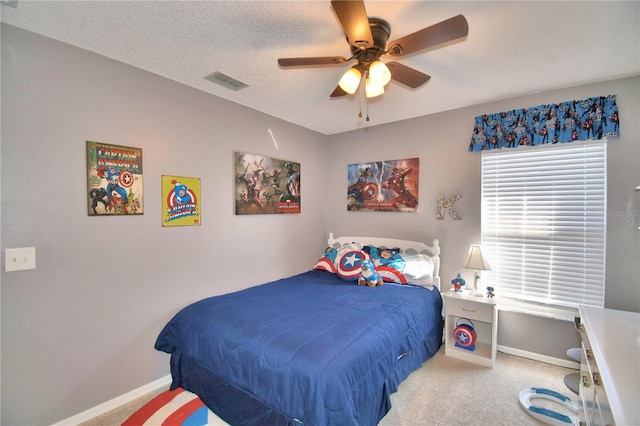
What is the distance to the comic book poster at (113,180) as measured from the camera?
2027mm

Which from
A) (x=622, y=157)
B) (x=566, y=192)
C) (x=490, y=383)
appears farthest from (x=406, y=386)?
(x=622, y=157)

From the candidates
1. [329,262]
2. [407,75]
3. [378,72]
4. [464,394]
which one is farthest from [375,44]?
[464,394]

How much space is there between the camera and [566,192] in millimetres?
2580

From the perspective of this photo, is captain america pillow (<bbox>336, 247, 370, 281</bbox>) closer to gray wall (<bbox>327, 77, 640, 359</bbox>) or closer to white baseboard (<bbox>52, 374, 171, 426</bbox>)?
gray wall (<bbox>327, 77, 640, 359</bbox>)

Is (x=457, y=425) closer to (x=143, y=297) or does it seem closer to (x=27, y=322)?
(x=143, y=297)

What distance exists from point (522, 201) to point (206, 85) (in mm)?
3260

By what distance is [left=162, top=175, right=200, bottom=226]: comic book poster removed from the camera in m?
2.41

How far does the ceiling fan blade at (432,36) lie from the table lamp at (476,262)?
2.10 meters

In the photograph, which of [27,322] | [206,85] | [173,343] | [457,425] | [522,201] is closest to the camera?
[27,322]

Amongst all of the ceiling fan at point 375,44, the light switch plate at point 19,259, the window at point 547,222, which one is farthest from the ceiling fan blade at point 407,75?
the light switch plate at point 19,259

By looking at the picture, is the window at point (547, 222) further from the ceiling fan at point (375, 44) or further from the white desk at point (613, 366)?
the ceiling fan at point (375, 44)

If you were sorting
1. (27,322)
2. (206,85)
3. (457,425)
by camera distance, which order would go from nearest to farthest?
(27,322), (457,425), (206,85)

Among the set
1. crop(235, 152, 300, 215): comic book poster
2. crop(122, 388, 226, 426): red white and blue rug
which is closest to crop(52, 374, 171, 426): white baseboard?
crop(122, 388, 226, 426): red white and blue rug

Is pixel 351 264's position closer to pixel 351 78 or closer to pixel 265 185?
pixel 265 185
